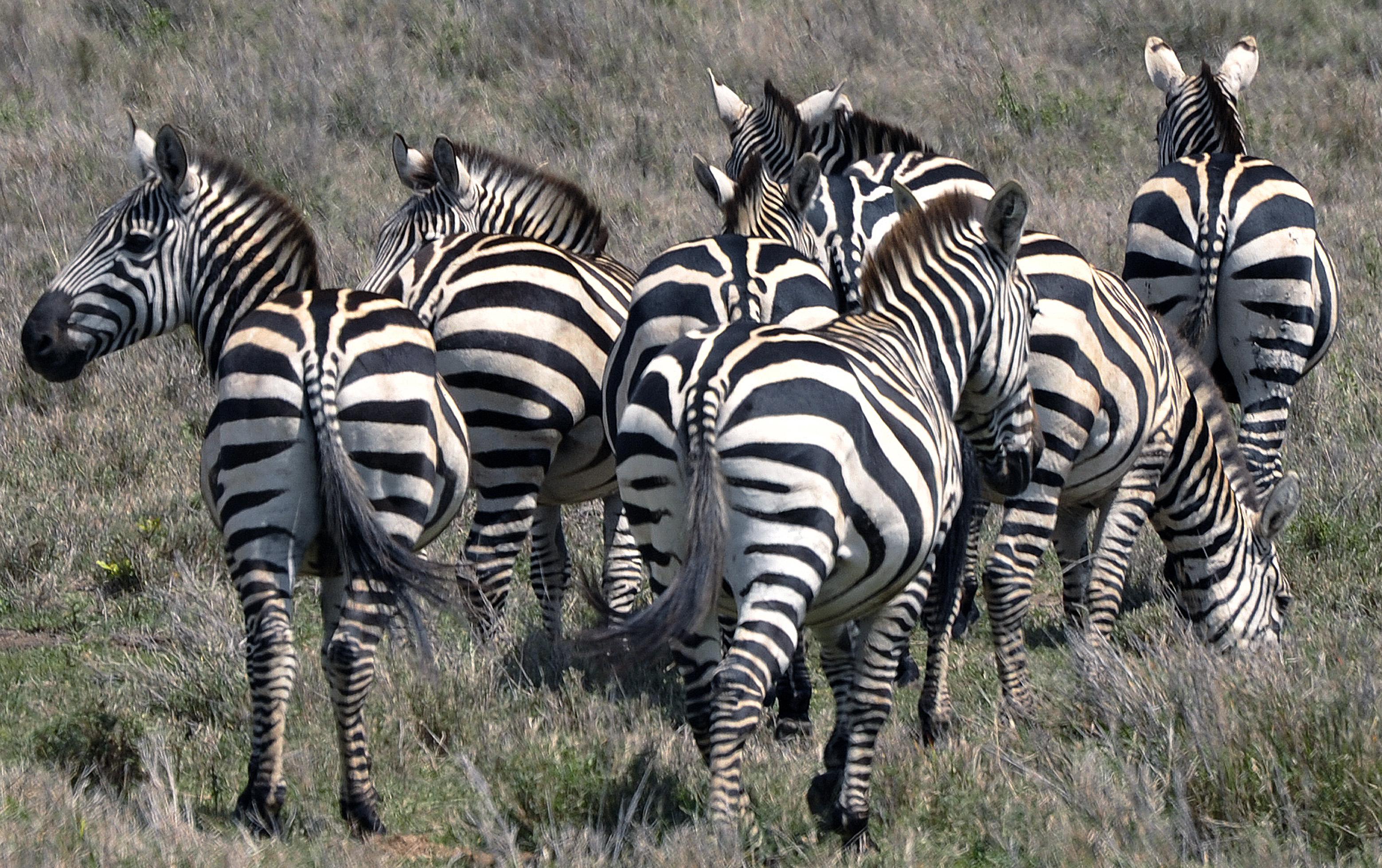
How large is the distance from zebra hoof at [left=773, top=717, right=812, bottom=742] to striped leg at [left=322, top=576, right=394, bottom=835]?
1690mm

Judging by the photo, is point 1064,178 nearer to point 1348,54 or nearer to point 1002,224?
point 1348,54

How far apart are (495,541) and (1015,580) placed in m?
2.12

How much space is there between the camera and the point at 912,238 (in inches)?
180

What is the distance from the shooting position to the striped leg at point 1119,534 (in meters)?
5.57

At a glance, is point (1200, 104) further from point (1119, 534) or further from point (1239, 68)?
point (1119, 534)

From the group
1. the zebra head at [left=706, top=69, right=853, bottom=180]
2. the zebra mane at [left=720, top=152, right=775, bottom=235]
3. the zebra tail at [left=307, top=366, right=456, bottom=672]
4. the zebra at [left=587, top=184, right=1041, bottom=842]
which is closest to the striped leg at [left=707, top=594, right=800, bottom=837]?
the zebra at [left=587, top=184, right=1041, bottom=842]

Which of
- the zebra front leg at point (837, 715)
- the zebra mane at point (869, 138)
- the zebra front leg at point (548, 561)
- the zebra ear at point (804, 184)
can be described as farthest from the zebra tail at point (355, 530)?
A: the zebra mane at point (869, 138)

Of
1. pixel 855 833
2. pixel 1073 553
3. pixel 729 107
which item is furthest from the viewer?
pixel 729 107

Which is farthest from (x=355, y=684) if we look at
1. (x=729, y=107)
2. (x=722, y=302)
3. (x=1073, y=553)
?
(x=729, y=107)

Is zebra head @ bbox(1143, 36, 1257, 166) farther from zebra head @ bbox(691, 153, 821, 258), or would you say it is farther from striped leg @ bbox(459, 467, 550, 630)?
striped leg @ bbox(459, 467, 550, 630)

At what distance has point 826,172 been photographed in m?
8.47

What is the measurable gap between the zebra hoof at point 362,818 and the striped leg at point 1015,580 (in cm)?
238

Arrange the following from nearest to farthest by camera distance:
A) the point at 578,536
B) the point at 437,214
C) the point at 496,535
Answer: the point at 496,535 < the point at 437,214 < the point at 578,536

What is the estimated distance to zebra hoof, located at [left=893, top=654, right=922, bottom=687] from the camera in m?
6.15
